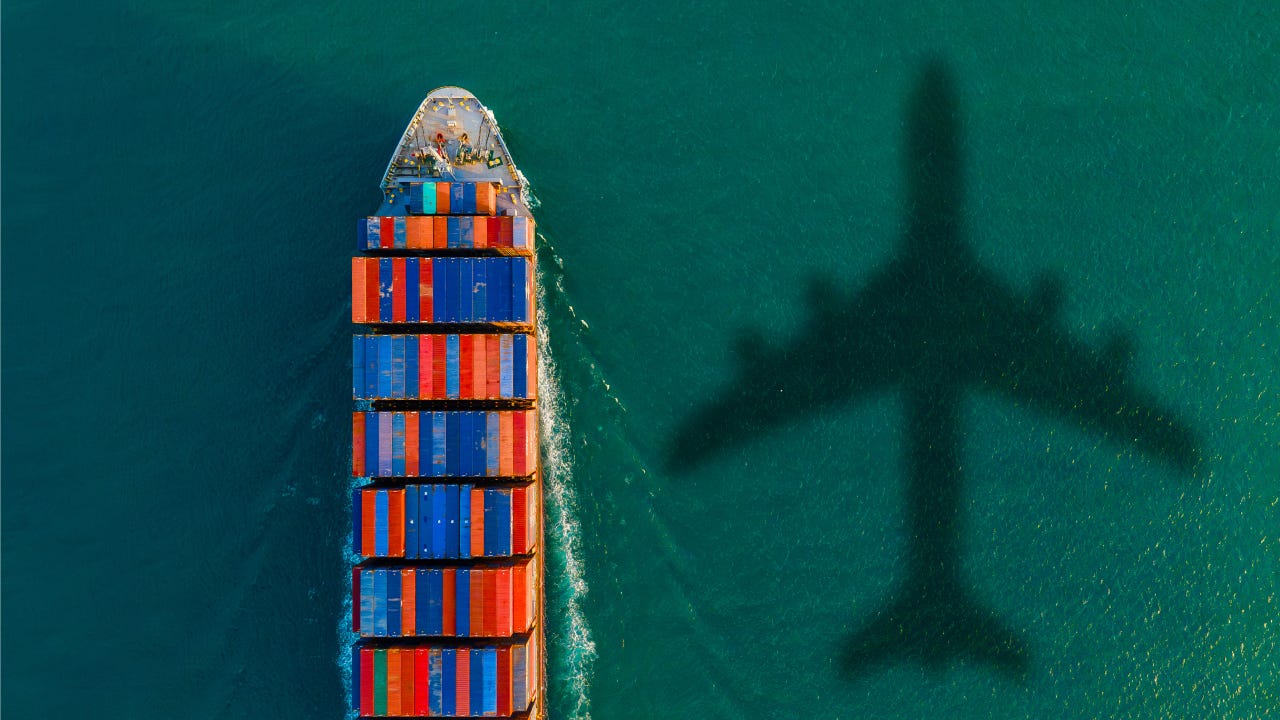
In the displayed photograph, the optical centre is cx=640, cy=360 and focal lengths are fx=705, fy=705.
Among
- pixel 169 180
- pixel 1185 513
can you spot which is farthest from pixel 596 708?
pixel 169 180

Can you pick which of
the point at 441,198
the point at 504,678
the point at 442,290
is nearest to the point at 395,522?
the point at 504,678

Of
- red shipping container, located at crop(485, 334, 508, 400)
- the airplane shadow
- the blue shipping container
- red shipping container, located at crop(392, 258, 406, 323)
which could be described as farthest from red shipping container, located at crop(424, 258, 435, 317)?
the airplane shadow

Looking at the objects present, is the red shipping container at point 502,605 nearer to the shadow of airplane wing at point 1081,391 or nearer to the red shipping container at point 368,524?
the red shipping container at point 368,524

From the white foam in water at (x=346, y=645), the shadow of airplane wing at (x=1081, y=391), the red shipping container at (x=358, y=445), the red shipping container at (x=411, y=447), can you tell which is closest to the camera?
the red shipping container at (x=358, y=445)

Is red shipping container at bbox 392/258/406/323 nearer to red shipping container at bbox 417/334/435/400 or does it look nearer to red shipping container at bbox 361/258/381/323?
red shipping container at bbox 361/258/381/323

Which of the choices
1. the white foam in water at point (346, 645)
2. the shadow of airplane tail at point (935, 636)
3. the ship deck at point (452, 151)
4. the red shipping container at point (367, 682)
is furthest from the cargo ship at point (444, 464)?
the shadow of airplane tail at point (935, 636)

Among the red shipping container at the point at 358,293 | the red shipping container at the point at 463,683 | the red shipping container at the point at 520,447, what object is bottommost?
the red shipping container at the point at 463,683
